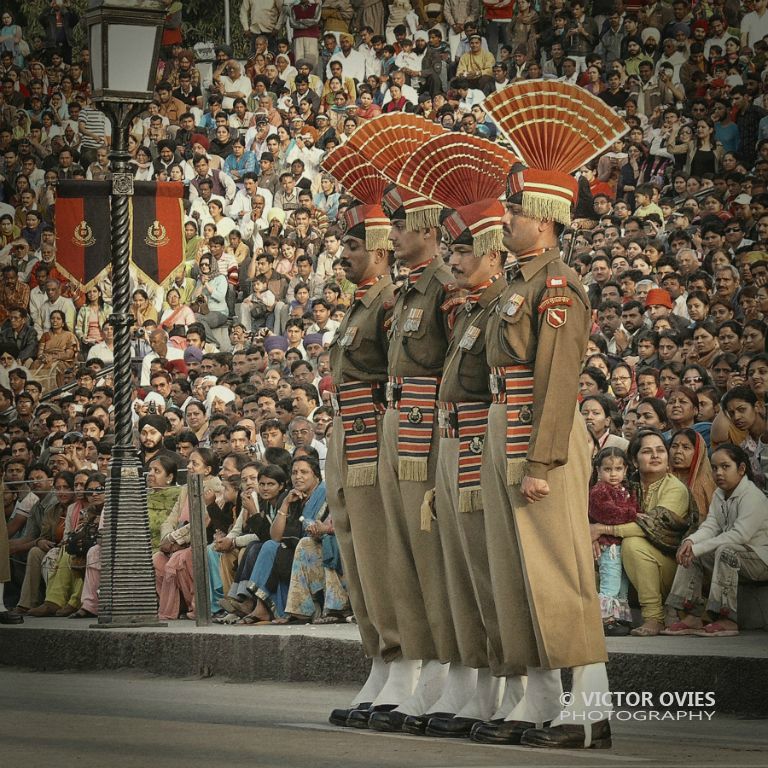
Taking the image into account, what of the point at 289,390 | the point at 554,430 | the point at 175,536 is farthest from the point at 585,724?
the point at 289,390

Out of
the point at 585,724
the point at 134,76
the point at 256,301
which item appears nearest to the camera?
the point at 585,724

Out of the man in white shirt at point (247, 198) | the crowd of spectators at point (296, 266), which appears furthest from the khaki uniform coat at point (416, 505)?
the man in white shirt at point (247, 198)

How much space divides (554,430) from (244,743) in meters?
1.79

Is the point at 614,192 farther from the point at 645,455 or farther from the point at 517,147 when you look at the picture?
the point at 517,147

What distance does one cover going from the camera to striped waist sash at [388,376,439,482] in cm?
809

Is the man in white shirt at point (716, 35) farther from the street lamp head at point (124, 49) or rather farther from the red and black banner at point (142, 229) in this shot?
the street lamp head at point (124, 49)

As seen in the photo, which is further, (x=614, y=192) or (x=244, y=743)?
(x=614, y=192)

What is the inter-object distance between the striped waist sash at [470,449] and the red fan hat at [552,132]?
86 centimetres

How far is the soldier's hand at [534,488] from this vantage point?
7.12 meters

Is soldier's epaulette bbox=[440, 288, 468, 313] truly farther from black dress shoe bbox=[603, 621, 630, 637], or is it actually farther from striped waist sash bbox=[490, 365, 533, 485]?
black dress shoe bbox=[603, 621, 630, 637]

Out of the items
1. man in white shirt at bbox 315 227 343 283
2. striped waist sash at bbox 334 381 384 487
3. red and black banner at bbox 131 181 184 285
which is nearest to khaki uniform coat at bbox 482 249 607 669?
striped waist sash at bbox 334 381 384 487

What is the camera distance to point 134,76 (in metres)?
12.5

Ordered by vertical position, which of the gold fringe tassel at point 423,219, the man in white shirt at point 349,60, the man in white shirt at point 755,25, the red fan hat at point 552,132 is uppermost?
the man in white shirt at point 349,60

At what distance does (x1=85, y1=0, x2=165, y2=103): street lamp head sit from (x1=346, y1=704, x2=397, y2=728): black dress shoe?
5745mm
